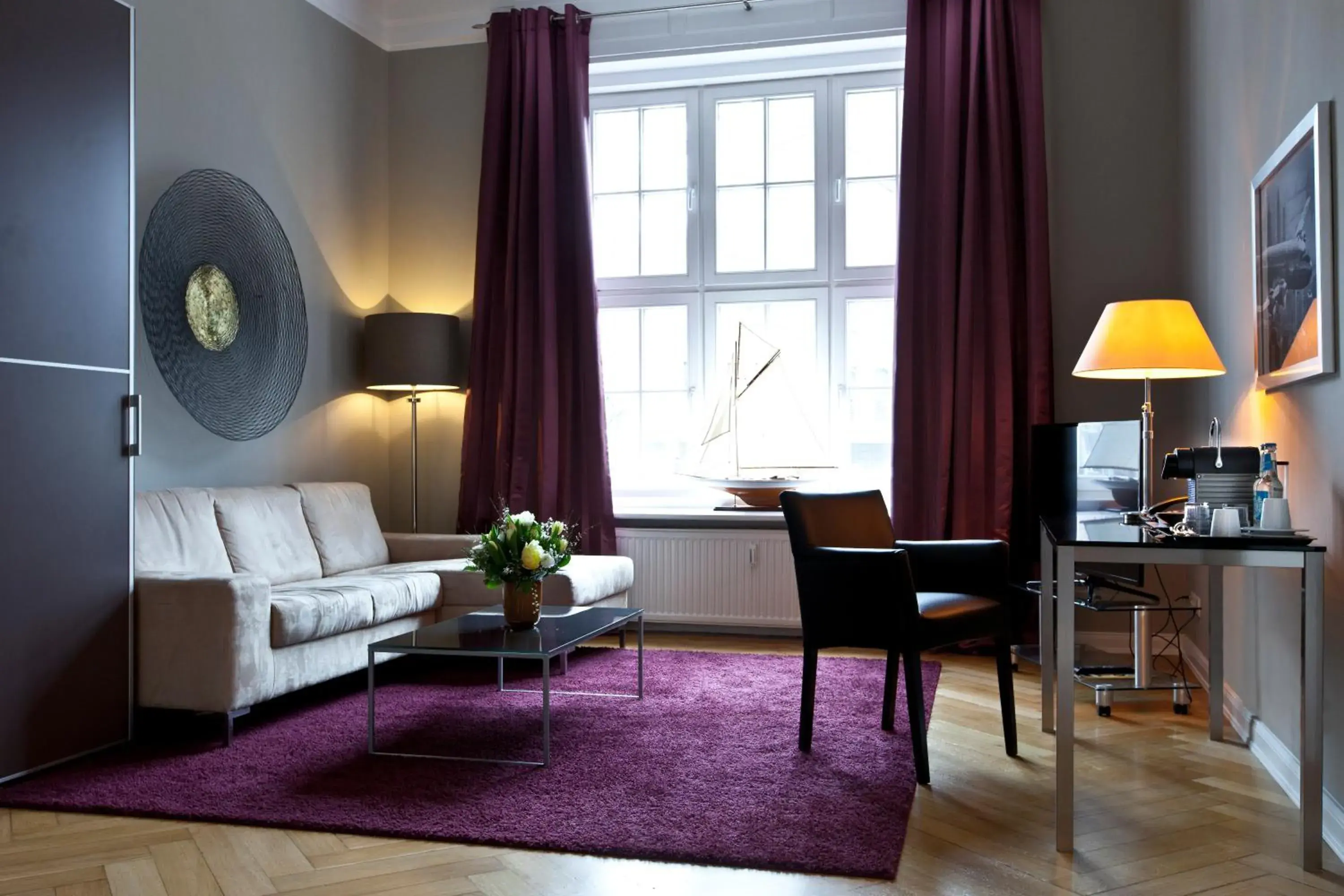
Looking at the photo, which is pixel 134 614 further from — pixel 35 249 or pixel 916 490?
pixel 916 490

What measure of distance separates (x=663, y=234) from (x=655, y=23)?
1000 millimetres

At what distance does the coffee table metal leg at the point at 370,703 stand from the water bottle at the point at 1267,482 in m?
2.34

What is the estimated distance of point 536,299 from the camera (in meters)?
5.42

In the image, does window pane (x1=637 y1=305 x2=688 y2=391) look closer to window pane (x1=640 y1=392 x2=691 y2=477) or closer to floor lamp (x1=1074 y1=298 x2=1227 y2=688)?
window pane (x1=640 y1=392 x2=691 y2=477)

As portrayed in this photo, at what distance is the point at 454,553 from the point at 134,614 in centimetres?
170

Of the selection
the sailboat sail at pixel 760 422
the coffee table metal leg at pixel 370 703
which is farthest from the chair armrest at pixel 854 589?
the sailboat sail at pixel 760 422

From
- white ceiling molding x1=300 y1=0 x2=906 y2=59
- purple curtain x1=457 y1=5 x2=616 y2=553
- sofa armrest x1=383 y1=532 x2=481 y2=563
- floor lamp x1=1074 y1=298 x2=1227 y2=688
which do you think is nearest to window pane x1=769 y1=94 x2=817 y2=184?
white ceiling molding x1=300 y1=0 x2=906 y2=59

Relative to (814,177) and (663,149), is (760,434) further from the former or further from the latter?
(663,149)

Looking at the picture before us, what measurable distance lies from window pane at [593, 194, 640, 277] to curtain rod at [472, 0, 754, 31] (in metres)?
0.86

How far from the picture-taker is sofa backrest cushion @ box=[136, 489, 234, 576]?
12.0 ft

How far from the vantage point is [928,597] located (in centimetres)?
327

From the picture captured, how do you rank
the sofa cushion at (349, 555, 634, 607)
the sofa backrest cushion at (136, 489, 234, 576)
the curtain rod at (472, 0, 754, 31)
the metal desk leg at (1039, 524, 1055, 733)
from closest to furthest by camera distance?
the metal desk leg at (1039, 524, 1055, 733) < the sofa backrest cushion at (136, 489, 234, 576) < the sofa cushion at (349, 555, 634, 607) < the curtain rod at (472, 0, 754, 31)

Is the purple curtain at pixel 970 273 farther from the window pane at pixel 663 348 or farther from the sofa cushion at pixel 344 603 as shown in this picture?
the sofa cushion at pixel 344 603

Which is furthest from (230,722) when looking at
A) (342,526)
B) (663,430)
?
(663,430)
